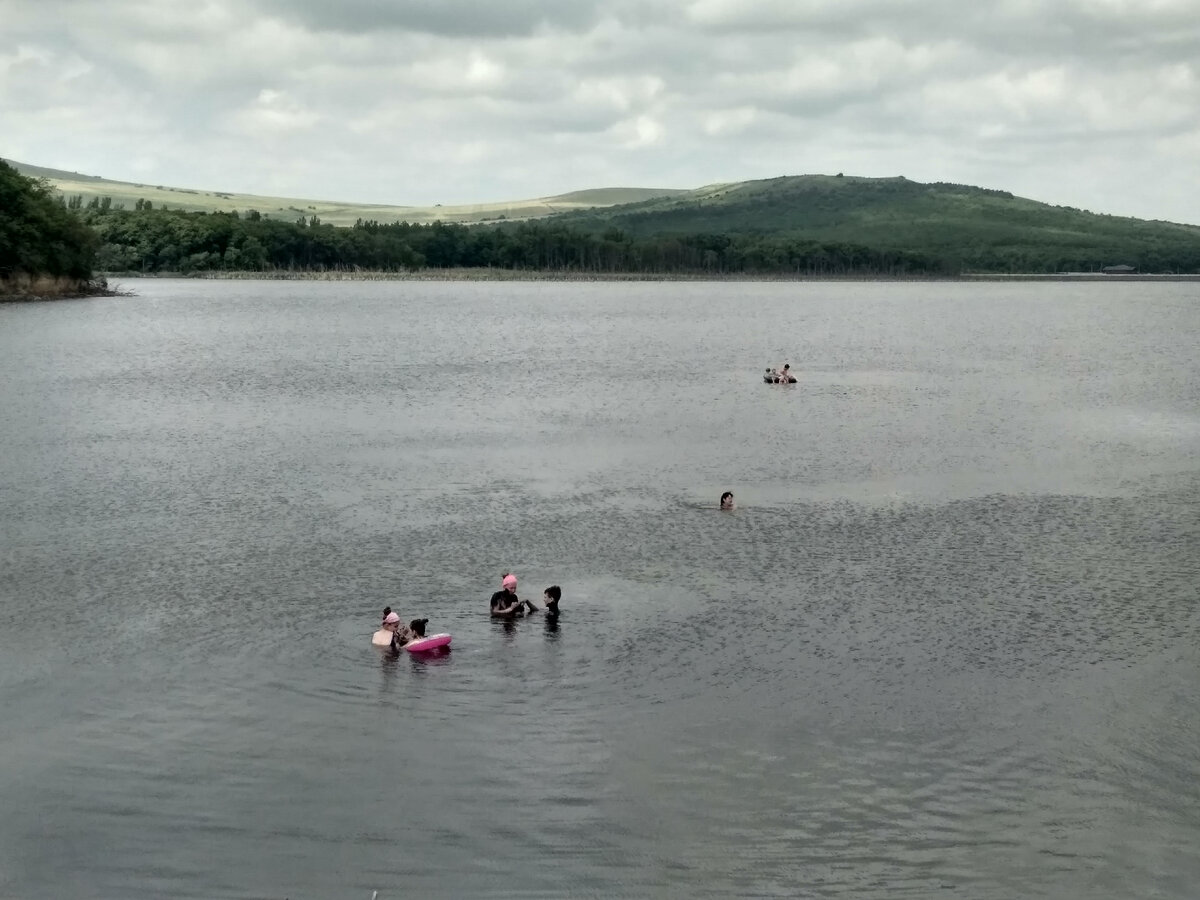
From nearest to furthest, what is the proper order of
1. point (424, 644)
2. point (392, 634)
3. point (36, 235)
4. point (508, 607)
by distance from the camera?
point (424, 644) → point (392, 634) → point (508, 607) → point (36, 235)

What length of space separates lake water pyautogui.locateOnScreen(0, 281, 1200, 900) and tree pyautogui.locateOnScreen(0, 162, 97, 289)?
246 feet

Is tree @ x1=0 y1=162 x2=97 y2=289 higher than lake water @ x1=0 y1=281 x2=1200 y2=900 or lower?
higher

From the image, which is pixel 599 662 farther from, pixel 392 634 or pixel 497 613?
pixel 392 634

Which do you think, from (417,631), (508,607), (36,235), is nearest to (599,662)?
(508,607)

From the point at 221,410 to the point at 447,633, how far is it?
133ft

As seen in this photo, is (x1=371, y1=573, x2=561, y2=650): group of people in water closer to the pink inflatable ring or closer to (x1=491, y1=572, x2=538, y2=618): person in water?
(x1=491, y1=572, x2=538, y2=618): person in water

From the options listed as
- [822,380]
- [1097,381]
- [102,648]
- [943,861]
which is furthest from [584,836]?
[1097,381]

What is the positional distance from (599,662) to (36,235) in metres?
120

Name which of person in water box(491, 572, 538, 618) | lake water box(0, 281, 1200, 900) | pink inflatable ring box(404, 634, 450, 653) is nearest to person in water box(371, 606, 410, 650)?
pink inflatable ring box(404, 634, 450, 653)

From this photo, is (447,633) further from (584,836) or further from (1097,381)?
(1097,381)

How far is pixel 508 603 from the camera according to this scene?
27656mm

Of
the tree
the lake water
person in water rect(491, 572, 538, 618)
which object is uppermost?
the tree

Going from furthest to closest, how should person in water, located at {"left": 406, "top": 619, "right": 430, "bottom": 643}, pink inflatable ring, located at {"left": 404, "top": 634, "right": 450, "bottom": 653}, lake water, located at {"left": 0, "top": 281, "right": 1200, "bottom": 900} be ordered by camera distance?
person in water, located at {"left": 406, "top": 619, "right": 430, "bottom": 643} → pink inflatable ring, located at {"left": 404, "top": 634, "right": 450, "bottom": 653} → lake water, located at {"left": 0, "top": 281, "right": 1200, "bottom": 900}

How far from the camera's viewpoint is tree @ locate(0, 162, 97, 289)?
12488cm
